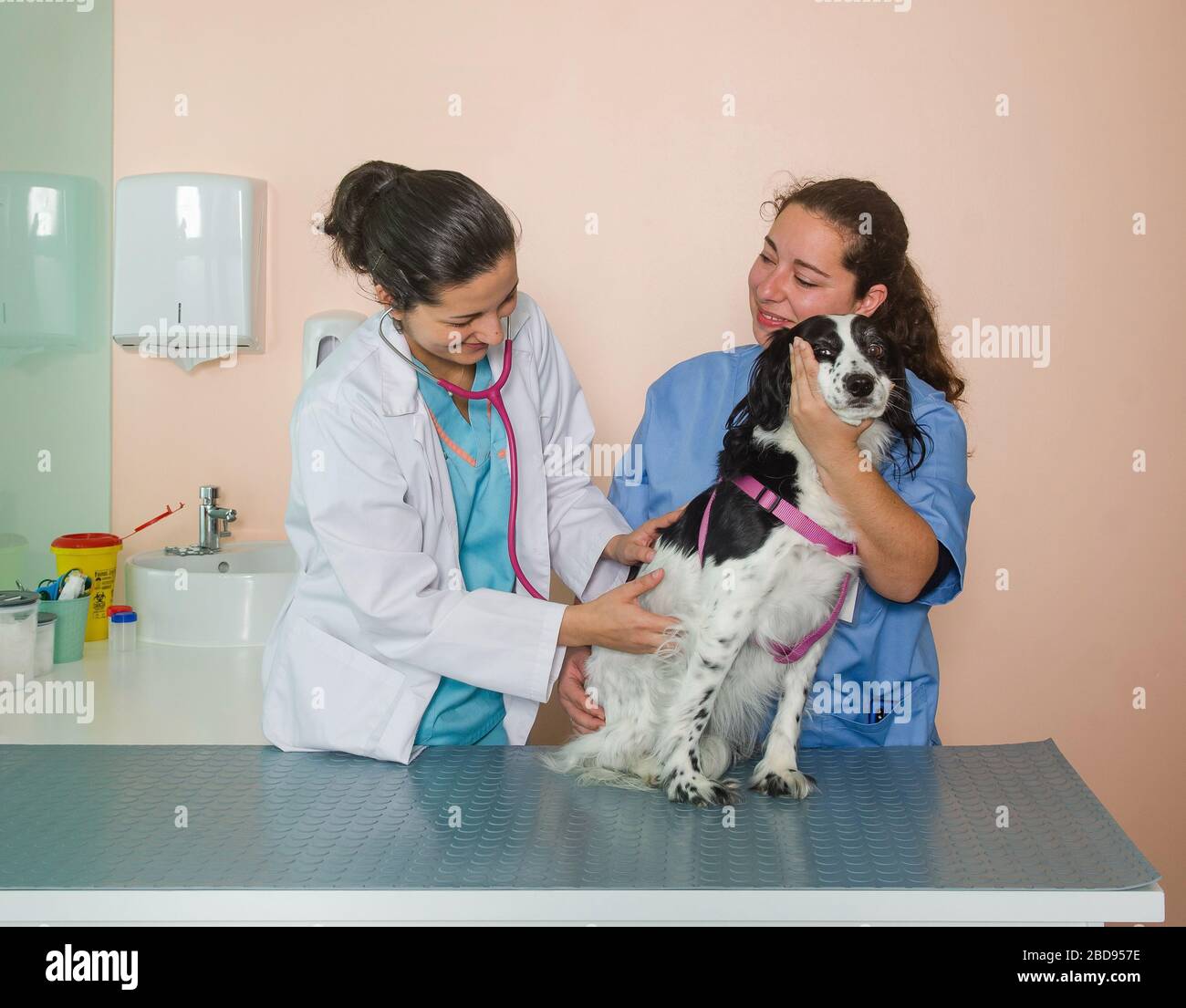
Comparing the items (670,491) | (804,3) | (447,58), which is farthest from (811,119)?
(670,491)

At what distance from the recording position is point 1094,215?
2.84 meters

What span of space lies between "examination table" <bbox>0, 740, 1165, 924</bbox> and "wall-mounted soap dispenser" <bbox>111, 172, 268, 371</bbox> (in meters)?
1.39

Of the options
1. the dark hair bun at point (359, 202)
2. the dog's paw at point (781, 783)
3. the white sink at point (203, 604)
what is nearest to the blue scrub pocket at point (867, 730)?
the dog's paw at point (781, 783)

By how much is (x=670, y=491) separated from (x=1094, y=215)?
5.11ft

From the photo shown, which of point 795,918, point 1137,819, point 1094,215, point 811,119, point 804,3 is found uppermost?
point 804,3

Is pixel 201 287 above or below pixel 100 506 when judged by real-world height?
above

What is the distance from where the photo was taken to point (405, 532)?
5.57 ft

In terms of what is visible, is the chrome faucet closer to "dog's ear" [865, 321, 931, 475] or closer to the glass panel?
the glass panel

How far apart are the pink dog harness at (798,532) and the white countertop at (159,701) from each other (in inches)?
35.7

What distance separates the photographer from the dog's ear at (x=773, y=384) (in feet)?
5.34

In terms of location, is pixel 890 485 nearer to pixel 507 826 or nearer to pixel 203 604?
pixel 507 826

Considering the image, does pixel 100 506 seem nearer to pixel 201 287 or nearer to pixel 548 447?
pixel 201 287

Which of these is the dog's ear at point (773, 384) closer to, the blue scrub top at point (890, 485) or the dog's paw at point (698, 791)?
the blue scrub top at point (890, 485)

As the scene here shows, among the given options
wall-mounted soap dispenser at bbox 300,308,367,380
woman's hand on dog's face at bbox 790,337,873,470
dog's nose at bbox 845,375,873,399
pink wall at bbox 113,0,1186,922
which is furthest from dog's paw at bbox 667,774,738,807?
wall-mounted soap dispenser at bbox 300,308,367,380
